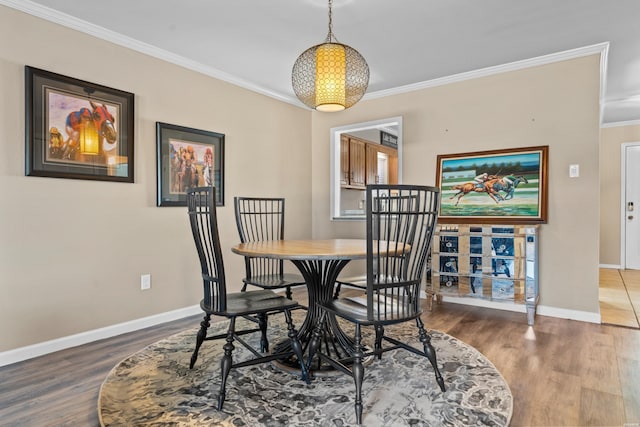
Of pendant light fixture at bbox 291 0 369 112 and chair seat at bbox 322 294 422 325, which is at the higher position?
pendant light fixture at bbox 291 0 369 112

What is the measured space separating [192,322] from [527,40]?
3.72 metres

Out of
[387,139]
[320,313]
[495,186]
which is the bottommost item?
[320,313]

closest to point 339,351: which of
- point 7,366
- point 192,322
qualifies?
point 192,322

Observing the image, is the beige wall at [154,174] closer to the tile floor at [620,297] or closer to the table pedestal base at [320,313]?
the tile floor at [620,297]

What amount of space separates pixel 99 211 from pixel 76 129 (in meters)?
0.62

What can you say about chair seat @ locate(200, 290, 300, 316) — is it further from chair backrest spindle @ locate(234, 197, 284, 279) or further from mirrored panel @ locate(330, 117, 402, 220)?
mirrored panel @ locate(330, 117, 402, 220)

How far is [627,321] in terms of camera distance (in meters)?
3.32

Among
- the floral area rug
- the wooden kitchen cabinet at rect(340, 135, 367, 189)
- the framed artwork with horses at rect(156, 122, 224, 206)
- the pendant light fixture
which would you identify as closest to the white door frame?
the wooden kitchen cabinet at rect(340, 135, 367, 189)

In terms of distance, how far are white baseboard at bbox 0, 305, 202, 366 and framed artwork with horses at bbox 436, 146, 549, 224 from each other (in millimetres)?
2822

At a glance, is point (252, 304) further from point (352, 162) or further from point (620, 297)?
point (620, 297)

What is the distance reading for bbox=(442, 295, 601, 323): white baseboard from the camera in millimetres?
3359

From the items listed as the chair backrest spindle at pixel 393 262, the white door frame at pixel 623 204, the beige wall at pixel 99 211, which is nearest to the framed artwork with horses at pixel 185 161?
the beige wall at pixel 99 211

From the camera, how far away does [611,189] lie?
5988 mm

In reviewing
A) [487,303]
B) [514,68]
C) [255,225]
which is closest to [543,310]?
[487,303]
